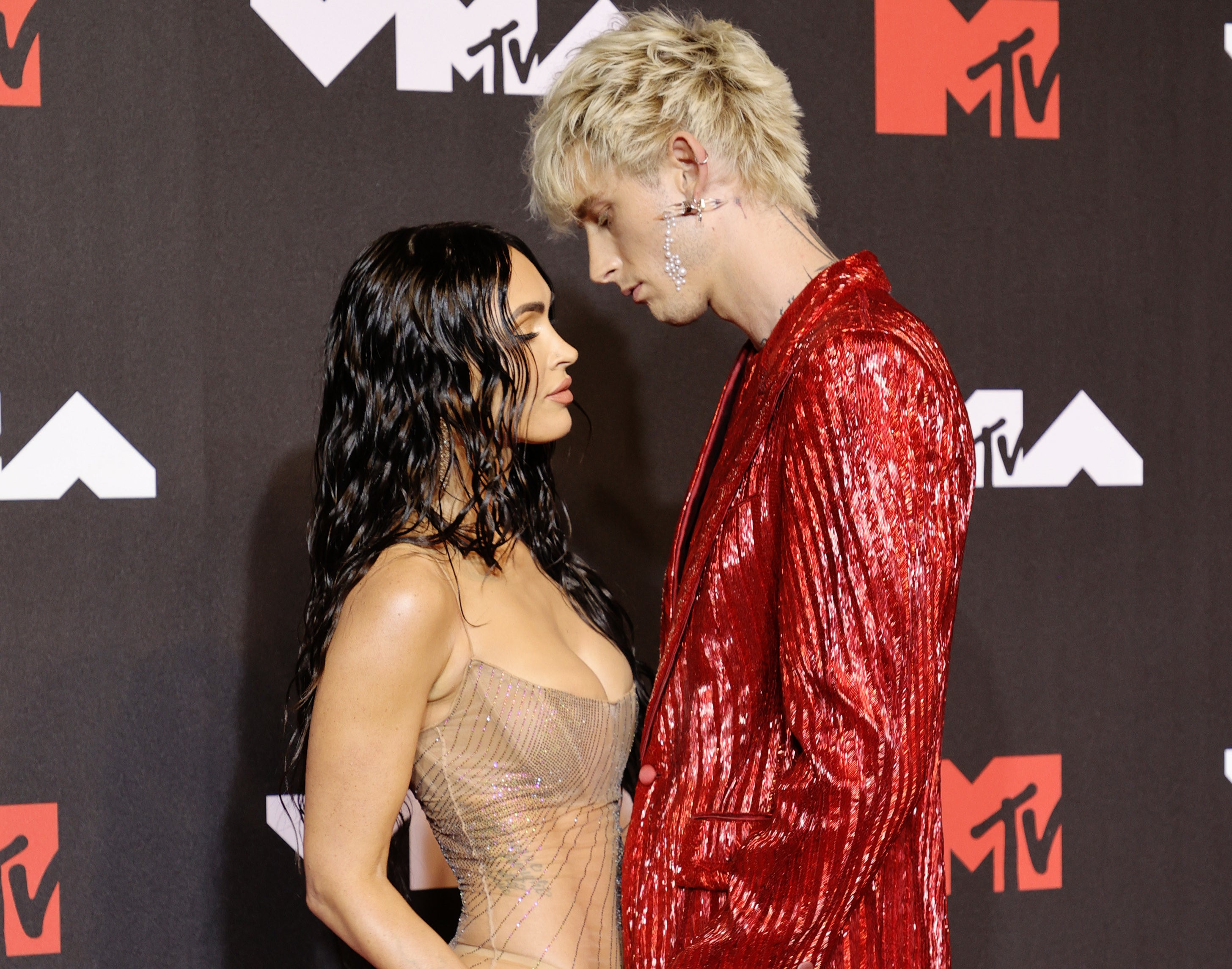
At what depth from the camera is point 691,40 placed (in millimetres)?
1175

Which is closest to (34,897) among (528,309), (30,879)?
(30,879)

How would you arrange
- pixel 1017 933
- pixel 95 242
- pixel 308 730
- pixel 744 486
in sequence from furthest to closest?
pixel 1017 933 → pixel 95 242 → pixel 308 730 → pixel 744 486

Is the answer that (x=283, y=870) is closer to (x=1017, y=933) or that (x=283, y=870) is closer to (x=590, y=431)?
(x=590, y=431)

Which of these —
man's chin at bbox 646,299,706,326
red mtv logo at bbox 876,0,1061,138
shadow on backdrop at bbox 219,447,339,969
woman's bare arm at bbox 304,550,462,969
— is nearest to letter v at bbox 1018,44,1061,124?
red mtv logo at bbox 876,0,1061,138

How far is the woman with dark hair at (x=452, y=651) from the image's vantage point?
1139 millimetres

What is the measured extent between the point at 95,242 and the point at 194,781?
848mm

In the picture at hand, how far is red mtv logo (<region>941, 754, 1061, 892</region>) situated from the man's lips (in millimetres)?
1145

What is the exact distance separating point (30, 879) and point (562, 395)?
3.85 feet

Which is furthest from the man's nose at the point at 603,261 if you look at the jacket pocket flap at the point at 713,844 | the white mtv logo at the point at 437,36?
the white mtv logo at the point at 437,36

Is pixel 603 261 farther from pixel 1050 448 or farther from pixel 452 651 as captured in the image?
pixel 1050 448

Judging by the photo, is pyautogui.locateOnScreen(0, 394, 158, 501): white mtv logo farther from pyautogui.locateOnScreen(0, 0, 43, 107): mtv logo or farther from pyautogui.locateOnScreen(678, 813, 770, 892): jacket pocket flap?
pyautogui.locateOnScreen(678, 813, 770, 892): jacket pocket flap

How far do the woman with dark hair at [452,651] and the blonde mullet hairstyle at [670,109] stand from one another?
0.61 ft

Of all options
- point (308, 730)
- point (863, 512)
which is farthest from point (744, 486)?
point (308, 730)

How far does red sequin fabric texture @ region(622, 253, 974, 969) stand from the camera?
0.94m
